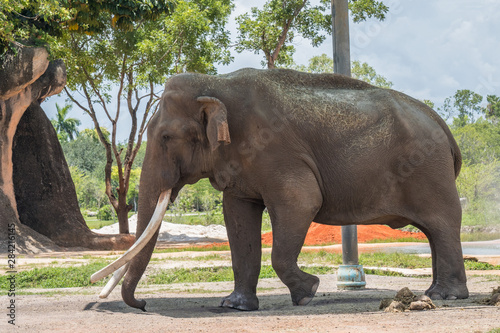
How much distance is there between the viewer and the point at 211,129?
6.24m

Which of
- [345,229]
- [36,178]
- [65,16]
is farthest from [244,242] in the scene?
[36,178]

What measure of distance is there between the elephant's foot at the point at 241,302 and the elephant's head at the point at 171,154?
2.98ft

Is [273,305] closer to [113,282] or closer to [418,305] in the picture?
[113,282]

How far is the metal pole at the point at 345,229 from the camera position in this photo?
875cm

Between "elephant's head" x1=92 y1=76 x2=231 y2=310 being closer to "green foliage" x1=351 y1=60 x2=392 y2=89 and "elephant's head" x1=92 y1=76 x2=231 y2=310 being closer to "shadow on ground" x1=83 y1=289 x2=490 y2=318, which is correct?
"shadow on ground" x1=83 y1=289 x2=490 y2=318

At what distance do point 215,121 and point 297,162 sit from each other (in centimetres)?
88

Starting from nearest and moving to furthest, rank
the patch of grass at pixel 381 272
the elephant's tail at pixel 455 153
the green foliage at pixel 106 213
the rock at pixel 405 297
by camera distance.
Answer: the rock at pixel 405 297 < the elephant's tail at pixel 455 153 < the patch of grass at pixel 381 272 < the green foliage at pixel 106 213

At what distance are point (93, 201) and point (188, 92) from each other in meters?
69.0

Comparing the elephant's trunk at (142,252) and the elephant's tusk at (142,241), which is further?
Answer: the elephant's trunk at (142,252)

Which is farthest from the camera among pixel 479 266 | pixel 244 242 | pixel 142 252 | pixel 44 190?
pixel 44 190

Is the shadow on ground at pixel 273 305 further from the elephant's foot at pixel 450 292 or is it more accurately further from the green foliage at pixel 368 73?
the green foliage at pixel 368 73

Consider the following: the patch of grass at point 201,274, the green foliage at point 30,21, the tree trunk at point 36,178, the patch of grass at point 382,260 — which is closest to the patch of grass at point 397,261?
the patch of grass at point 382,260

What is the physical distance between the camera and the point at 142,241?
240 inches

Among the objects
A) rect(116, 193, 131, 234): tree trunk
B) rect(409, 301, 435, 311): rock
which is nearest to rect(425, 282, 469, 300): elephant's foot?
rect(409, 301, 435, 311): rock
